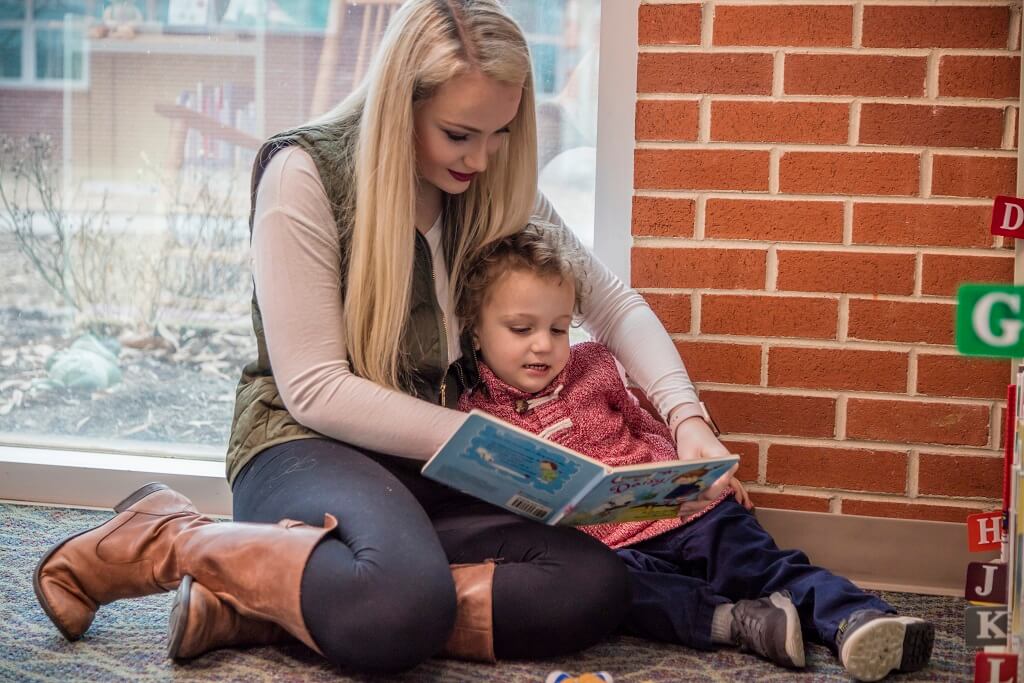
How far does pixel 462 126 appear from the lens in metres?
1.44

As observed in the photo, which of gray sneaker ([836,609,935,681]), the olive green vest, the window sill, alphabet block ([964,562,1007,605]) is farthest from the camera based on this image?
the window sill

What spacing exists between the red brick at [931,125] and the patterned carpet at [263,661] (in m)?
0.74

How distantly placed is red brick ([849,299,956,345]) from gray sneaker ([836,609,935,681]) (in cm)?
53

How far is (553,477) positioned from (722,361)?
636mm

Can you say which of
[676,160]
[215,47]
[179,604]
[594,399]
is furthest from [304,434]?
[215,47]

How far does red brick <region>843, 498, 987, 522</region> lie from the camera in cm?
179

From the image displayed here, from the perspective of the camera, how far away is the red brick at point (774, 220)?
70.1 inches

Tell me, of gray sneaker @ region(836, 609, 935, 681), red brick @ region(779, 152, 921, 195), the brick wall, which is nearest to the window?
the brick wall

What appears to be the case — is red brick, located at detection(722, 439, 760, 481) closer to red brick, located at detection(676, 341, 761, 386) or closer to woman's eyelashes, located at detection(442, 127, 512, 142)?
red brick, located at detection(676, 341, 761, 386)

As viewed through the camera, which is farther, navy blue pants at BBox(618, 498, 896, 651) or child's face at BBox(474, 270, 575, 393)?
child's face at BBox(474, 270, 575, 393)

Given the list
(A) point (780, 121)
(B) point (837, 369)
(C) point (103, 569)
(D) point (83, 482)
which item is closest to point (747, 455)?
(B) point (837, 369)

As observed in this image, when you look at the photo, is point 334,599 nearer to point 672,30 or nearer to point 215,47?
point 672,30

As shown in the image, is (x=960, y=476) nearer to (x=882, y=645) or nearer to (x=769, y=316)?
(x=769, y=316)

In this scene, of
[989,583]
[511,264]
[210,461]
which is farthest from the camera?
[210,461]
